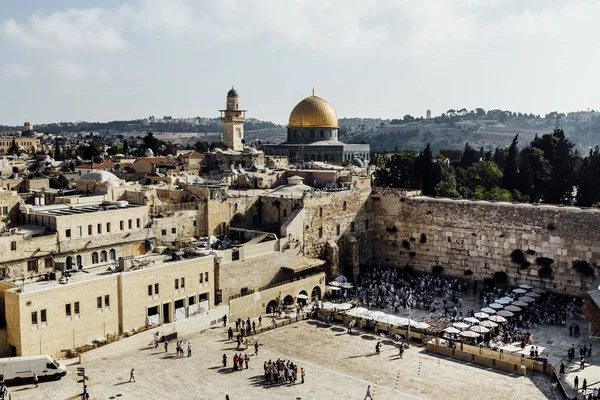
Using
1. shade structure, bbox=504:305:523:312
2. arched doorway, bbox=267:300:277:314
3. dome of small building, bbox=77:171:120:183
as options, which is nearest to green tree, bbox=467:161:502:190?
shade structure, bbox=504:305:523:312

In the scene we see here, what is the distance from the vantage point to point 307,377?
22484mm

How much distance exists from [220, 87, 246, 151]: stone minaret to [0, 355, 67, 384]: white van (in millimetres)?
50163

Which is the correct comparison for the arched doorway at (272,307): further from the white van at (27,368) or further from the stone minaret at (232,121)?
the stone minaret at (232,121)

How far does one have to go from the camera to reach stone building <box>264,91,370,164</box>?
71.0 meters

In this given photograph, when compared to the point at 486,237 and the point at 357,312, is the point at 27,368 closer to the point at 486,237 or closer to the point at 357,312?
the point at 357,312

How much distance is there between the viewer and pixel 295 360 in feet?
79.4

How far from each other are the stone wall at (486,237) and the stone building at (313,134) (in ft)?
100

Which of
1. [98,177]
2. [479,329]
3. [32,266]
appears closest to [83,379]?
[32,266]

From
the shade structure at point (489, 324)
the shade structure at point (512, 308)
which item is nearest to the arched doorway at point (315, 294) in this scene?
the shade structure at point (489, 324)

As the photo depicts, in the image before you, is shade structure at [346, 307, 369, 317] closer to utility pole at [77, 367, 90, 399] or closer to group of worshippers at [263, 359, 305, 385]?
group of worshippers at [263, 359, 305, 385]

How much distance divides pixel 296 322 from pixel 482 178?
29.4 metres

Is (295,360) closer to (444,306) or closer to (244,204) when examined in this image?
(444,306)

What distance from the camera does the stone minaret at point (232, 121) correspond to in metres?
70.4

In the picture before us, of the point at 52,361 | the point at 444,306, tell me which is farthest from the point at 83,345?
the point at 444,306
